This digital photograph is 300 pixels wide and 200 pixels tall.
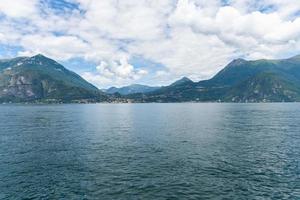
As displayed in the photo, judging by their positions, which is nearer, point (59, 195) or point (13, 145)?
point (59, 195)

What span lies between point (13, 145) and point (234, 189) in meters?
68.9

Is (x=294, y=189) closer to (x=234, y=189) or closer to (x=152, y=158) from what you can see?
(x=234, y=189)

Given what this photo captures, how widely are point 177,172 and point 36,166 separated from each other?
105ft

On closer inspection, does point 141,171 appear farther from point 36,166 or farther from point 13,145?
point 13,145

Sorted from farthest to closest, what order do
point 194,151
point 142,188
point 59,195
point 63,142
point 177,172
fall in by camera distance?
1. point 63,142
2. point 194,151
3. point 177,172
4. point 142,188
5. point 59,195

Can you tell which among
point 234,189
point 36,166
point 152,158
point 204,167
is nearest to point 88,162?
point 36,166

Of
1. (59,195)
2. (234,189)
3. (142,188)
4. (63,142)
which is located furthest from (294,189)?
(63,142)

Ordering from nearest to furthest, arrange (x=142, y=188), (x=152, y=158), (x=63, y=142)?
1. (x=142, y=188)
2. (x=152, y=158)
3. (x=63, y=142)

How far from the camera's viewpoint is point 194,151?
2867 inches

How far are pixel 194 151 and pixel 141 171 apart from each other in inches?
912

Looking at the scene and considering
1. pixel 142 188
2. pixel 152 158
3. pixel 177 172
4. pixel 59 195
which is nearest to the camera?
pixel 59 195

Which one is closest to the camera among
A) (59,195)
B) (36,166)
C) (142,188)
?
(59,195)

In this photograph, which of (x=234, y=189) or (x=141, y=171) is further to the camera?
(x=141, y=171)

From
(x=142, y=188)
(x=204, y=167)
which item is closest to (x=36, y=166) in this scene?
(x=142, y=188)
